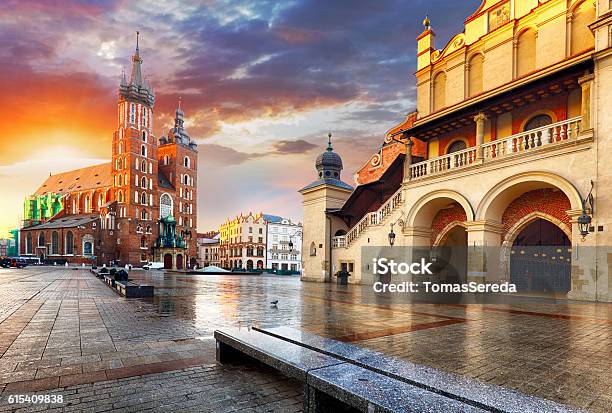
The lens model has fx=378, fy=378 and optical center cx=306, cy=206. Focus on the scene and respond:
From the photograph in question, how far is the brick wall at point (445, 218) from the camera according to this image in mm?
21016

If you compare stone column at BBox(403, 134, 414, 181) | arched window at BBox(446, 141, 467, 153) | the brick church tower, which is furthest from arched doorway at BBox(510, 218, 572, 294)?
the brick church tower

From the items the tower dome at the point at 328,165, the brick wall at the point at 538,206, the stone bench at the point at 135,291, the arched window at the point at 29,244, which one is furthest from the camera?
the arched window at the point at 29,244

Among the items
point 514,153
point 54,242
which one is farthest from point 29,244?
point 514,153

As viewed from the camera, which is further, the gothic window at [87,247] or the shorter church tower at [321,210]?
the gothic window at [87,247]

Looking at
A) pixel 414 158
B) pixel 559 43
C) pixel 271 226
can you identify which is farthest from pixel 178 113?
pixel 559 43

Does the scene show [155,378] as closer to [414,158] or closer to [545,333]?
[545,333]

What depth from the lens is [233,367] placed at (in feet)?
17.0

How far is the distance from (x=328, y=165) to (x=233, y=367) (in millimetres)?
27626

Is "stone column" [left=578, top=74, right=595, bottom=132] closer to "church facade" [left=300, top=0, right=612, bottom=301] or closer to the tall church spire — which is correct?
"church facade" [left=300, top=0, right=612, bottom=301]

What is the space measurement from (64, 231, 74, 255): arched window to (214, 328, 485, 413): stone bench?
274 ft

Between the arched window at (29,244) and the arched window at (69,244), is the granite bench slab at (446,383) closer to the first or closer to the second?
the arched window at (69,244)

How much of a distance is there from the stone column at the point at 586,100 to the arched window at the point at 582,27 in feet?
10.9

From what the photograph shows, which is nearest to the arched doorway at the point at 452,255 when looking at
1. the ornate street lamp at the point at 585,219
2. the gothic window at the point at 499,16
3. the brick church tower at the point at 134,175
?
the ornate street lamp at the point at 585,219

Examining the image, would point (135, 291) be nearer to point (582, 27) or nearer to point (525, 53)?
point (525, 53)
